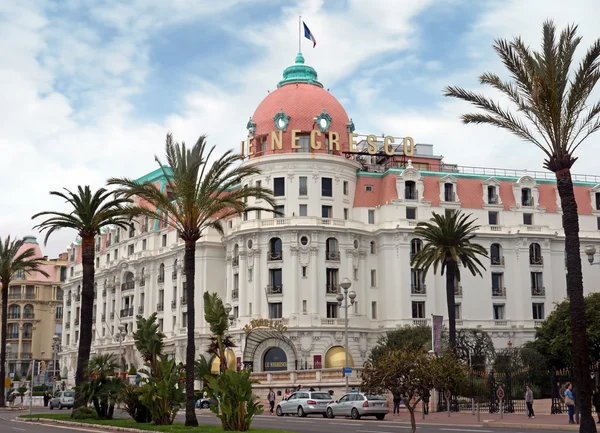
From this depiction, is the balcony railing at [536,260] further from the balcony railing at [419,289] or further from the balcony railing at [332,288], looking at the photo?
the balcony railing at [332,288]

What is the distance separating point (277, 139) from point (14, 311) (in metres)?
70.4

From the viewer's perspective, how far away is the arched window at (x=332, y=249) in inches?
2908

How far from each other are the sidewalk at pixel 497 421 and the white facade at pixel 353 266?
26.1m

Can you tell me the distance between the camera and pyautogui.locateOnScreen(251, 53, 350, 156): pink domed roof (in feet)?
245

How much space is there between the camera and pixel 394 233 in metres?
75.2

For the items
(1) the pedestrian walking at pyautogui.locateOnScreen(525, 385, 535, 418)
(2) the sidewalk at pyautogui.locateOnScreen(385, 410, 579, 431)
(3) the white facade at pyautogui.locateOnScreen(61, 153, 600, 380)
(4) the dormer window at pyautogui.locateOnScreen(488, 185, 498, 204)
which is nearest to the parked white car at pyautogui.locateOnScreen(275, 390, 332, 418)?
(2) the sidewalk at pyautogui.locateOnScreen(385, 410, 579, 431)

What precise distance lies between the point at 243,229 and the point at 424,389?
52.0 m

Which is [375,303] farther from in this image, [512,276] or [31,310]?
[31,310]

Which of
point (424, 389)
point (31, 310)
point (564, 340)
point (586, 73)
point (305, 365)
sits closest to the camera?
point (424, 389)

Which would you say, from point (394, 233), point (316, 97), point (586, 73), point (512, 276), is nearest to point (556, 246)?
point (512, 276)

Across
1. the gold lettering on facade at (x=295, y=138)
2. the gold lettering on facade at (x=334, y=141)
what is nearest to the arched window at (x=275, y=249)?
the gold lettering on facade at (x=295, y=138)

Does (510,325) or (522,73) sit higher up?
(522,73)

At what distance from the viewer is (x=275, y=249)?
7388cm

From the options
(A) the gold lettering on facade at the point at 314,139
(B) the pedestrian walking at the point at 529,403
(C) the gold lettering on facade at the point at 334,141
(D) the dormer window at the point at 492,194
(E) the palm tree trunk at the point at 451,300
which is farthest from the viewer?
(D) the dormer window at the point at 492,194
